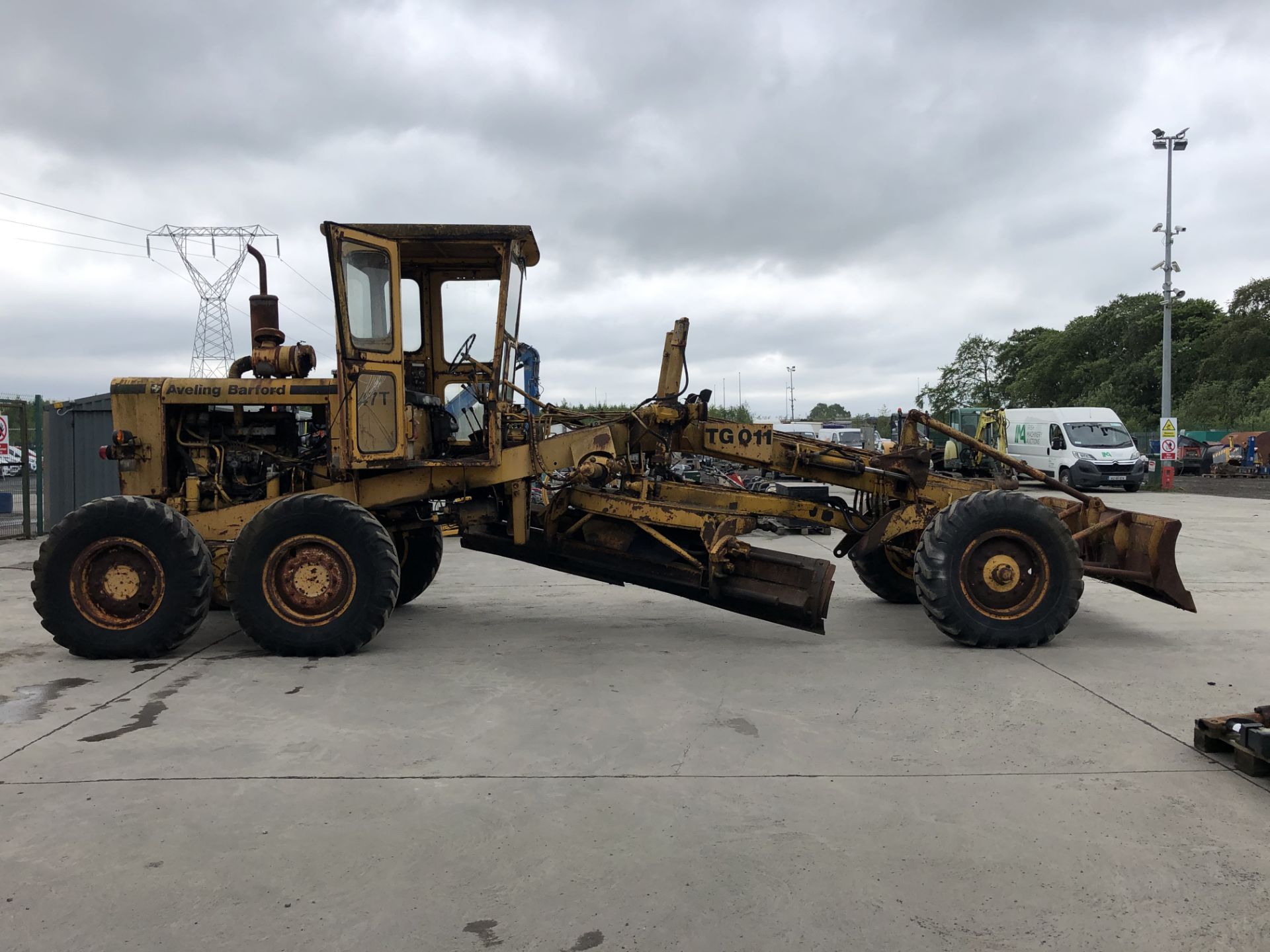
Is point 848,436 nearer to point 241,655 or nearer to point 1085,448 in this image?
point 1085,448

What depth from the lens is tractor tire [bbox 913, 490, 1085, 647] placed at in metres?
6.38

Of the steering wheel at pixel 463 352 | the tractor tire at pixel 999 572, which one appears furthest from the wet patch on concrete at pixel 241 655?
the tractor tire at pixel 999 572

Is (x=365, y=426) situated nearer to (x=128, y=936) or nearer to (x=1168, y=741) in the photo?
(x=128, y=936)

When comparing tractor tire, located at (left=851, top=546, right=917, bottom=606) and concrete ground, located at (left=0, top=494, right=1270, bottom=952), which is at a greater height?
tractor tire, located at (left=851, top=546, right=917, bottom=606)

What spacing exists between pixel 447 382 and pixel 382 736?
3.67m

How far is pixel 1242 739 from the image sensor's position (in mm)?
3973

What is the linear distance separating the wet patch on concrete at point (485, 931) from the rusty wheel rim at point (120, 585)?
4.27 m

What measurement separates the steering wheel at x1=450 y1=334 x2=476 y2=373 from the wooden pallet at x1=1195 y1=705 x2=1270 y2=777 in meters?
5.52

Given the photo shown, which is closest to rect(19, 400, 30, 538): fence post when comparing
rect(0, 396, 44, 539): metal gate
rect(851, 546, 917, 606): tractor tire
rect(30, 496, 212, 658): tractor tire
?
rect(0, 396, 44, 539): metal gate

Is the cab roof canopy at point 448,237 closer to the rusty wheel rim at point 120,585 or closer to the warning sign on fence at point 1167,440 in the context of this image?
the rusty wheel rim at point 120,585

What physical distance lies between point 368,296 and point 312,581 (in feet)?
6.75

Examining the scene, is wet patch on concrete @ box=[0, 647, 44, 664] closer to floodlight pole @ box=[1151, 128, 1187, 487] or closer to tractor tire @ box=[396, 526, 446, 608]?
tractor tire @ box=[396, 526, 446, 608]

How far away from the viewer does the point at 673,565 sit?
7016mm

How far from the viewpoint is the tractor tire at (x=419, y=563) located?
8.02 metres
